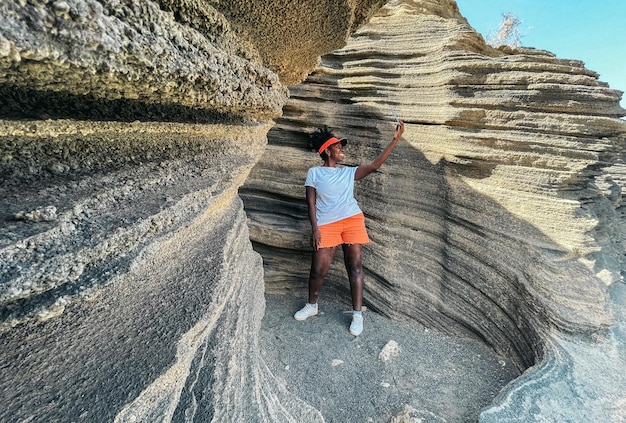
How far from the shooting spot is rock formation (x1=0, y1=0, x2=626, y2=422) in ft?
2.69

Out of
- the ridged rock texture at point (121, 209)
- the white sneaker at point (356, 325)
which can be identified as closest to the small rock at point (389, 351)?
the white sneaker at point (356, 325)

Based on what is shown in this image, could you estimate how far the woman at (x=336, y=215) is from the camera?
3.03m

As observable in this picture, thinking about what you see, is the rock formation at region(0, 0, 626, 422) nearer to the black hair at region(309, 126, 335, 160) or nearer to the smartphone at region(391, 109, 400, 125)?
the smartphone at region(391, 109, 400, 125)

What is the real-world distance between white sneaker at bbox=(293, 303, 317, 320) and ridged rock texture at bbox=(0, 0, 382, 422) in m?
1.55

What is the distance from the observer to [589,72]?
2.50 meters

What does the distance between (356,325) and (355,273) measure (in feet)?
1.38

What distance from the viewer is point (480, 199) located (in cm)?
276

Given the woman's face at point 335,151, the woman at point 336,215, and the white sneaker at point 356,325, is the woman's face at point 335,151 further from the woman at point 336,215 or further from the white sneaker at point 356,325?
the white sneaker at point 356,325

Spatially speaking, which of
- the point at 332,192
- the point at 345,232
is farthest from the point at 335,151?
the point at 345,232

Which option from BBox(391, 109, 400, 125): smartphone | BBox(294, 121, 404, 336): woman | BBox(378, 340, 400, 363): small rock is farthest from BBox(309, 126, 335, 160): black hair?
BBox(378, 340, 400, 363): small rock

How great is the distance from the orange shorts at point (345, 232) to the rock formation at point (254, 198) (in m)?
0.30

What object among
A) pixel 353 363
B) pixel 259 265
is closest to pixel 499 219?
pixel 353 363

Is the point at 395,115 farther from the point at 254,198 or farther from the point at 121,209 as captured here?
the point at 121,209

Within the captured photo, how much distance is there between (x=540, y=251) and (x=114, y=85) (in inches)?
103
